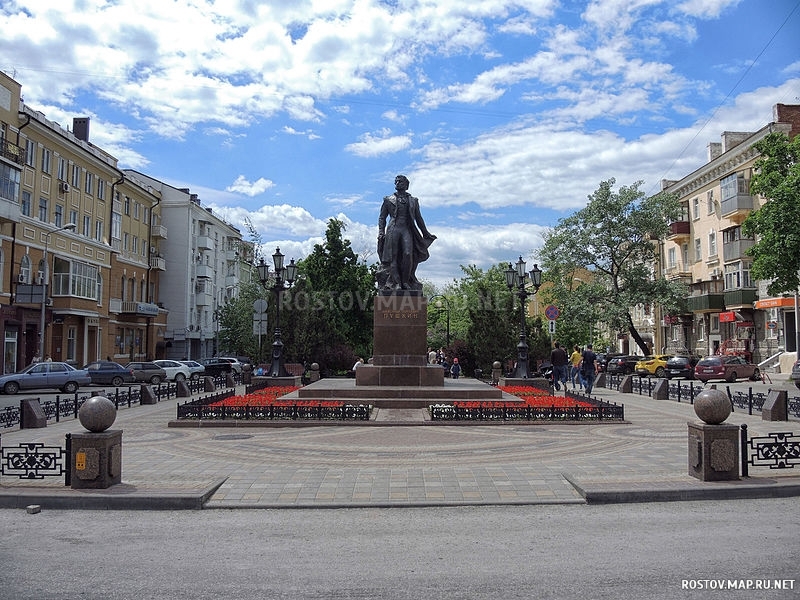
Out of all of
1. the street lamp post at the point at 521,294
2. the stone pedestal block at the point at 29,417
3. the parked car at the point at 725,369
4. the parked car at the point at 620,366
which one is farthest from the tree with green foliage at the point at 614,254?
the stone pedestal block at the point at 29,417

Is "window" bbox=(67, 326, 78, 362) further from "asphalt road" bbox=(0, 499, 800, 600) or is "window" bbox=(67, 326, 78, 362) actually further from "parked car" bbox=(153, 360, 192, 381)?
"asphalt road" bbox=(0, 499, 800, 600)

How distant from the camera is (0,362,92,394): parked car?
27625mm

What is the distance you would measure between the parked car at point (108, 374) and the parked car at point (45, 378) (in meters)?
4.14

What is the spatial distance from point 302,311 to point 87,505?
94.3 feet

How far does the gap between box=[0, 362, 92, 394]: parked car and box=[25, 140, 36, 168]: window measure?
14.2 metres

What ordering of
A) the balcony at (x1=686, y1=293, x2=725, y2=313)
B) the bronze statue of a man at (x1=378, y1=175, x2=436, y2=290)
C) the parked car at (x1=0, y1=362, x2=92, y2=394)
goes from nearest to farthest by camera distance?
the bronze statue of a man at (x1=378, y1=175, x2=436, y2=290) < the parked car at (x1=0, y1=362, x2=92, y2=394) < the balcony at (x1=686, y1=293, x2=725, y2=313)

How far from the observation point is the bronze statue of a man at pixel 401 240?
2044 centimetres

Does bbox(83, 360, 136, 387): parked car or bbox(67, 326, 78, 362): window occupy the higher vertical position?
bbox(67, 326, 78, 362): window

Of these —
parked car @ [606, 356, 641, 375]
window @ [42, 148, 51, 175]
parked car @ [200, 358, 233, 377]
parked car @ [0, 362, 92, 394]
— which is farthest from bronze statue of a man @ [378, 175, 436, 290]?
parked car @ [606, 356, 641, 375]

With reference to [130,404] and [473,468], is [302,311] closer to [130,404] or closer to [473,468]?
[130,404]

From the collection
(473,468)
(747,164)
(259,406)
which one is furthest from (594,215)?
(473,468)

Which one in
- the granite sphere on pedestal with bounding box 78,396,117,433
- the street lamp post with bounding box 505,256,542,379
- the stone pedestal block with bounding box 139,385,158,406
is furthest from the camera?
the street lamp post with bounding box 505,256,542,379

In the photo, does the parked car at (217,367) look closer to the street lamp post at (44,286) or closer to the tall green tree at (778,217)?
the street lamp post at (44,286)

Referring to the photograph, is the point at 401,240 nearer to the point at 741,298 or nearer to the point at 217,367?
the point at 217,367
